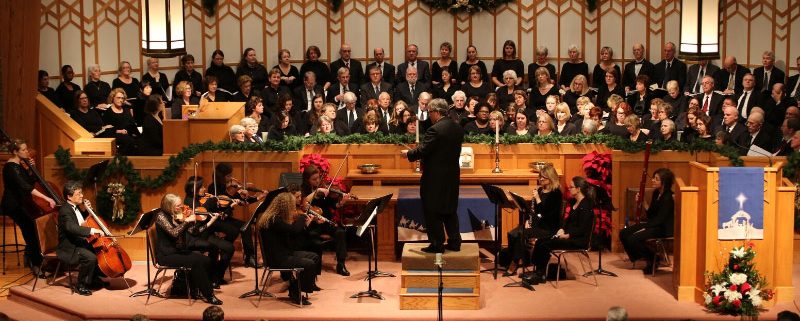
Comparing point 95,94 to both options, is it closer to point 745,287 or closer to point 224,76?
point 224,76

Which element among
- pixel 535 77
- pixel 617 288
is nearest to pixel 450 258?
pixel 617 288

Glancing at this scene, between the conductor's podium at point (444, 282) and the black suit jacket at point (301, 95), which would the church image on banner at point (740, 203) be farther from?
the black suit jacket at point (301, 95)

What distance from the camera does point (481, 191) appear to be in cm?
1255

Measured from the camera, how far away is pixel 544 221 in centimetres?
1148

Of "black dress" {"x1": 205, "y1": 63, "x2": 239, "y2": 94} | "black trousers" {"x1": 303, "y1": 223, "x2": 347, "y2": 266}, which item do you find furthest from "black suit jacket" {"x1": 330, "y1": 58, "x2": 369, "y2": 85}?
"black trousers" {"x1": 303, "y1": 223, "x2": 347, "y2": 266}

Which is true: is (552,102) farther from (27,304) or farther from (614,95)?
(27,304)

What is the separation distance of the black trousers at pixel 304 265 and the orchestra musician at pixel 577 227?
2.00m

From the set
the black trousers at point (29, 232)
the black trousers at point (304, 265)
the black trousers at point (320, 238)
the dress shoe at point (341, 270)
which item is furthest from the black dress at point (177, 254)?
the black trousers at point (29, 232)

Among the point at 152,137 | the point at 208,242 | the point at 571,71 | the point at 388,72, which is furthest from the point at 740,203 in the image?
the point at 388,72

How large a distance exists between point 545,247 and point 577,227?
350 mm

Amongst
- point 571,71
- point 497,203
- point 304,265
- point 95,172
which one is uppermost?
point 571,71

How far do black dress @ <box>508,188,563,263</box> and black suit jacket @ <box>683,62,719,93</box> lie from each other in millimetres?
5187

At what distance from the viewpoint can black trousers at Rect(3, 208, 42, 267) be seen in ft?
38.3

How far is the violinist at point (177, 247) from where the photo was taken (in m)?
10.7
